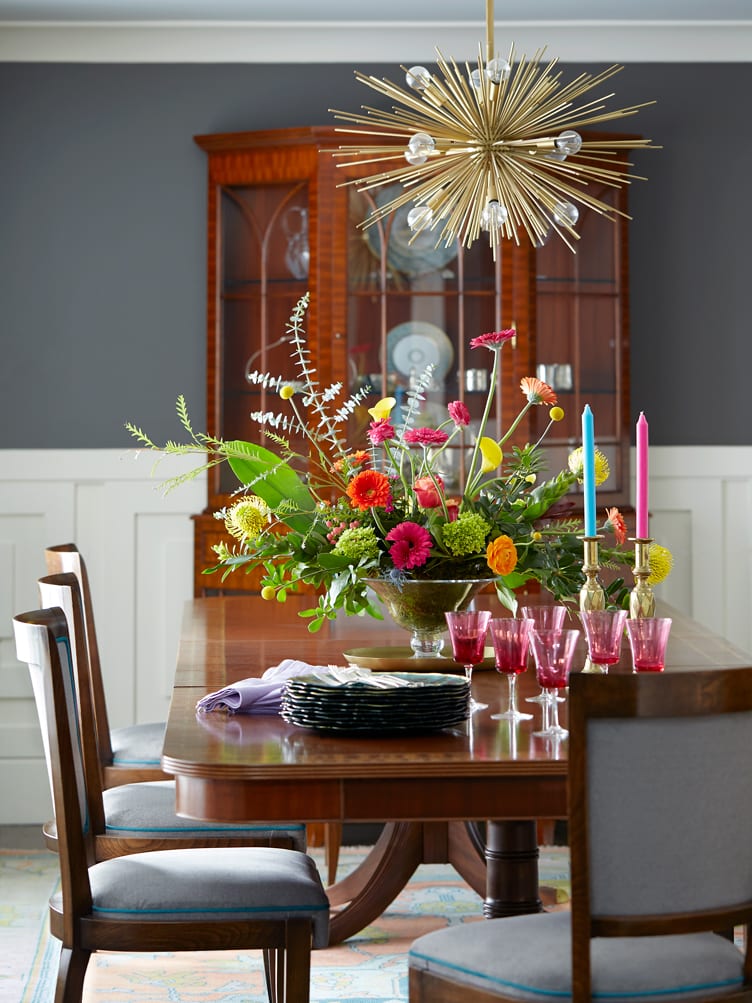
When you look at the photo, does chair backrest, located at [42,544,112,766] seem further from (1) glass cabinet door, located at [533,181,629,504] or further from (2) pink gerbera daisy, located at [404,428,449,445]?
(1) glass cabinet door, located at [533,181,629,504]

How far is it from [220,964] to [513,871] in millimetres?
1021

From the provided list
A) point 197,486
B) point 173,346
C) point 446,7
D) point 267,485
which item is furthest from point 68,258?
point 267,485

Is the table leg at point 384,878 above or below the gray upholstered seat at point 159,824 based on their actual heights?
below

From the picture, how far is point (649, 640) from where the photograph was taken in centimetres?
182

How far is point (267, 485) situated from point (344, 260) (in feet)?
5.94

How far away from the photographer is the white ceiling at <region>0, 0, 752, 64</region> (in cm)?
410

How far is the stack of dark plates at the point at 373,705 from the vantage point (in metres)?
1.70

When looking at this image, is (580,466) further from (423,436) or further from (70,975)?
(70,975)

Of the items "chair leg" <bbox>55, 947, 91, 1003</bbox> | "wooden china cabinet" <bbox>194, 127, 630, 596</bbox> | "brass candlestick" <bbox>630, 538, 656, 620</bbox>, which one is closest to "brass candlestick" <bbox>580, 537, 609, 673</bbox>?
"brass candlestick" <bbox>630, 538, 656, 620</bbox>

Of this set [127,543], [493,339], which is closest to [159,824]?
[493,339]

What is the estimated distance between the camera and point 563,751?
5.27 feet

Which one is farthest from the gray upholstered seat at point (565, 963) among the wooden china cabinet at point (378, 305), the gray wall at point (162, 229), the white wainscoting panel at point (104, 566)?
the gray wall at point (162, 229)

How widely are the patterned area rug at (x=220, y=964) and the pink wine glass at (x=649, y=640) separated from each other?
48.4 inches

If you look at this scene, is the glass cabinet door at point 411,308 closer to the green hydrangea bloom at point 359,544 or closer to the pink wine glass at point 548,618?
the green hydrangea bloom at point 359,544
